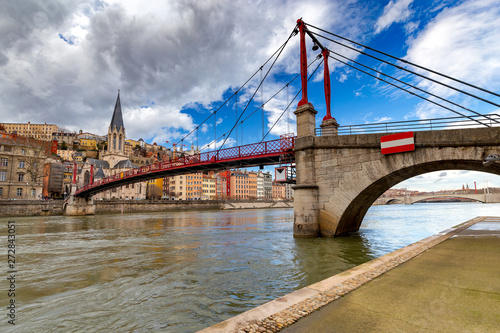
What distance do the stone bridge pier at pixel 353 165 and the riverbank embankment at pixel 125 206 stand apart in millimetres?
52311

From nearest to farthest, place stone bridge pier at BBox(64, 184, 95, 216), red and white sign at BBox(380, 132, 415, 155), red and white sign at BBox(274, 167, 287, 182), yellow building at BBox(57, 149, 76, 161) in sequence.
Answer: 1. red and white sign at BBox(380, 132, 415, 155)
2. red and white sign at BBox(274, 167, 287, 182)
3. stone bridge pier at BBox(64, 184, 95, 216)
4. yellow building at BBox(57, 149, 76, 161)

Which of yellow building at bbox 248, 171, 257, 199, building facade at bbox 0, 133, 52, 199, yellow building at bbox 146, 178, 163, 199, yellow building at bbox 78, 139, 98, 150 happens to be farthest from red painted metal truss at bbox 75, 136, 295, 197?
yellow building at bbox 78, 139, 98, 150

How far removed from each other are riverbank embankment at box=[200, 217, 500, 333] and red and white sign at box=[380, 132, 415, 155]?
5409mm

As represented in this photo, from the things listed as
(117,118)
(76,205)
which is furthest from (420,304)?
(117,118)

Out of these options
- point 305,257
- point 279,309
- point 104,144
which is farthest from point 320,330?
point 104,144

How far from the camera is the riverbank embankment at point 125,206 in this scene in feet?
144

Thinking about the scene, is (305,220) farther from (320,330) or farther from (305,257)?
(320,330)

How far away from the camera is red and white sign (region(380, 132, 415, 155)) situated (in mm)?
9688

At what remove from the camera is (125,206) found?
63938 millimetres

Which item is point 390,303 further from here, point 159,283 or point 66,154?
point 66,154

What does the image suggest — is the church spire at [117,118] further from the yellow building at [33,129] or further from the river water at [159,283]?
the river water at [159,283]

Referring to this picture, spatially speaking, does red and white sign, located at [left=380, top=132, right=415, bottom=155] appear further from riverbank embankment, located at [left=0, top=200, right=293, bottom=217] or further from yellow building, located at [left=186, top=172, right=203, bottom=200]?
yellow building, located at [left=186, top=172, right=203, bottom=200]

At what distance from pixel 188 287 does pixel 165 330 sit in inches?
84.0

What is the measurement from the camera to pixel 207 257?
30.8ft
